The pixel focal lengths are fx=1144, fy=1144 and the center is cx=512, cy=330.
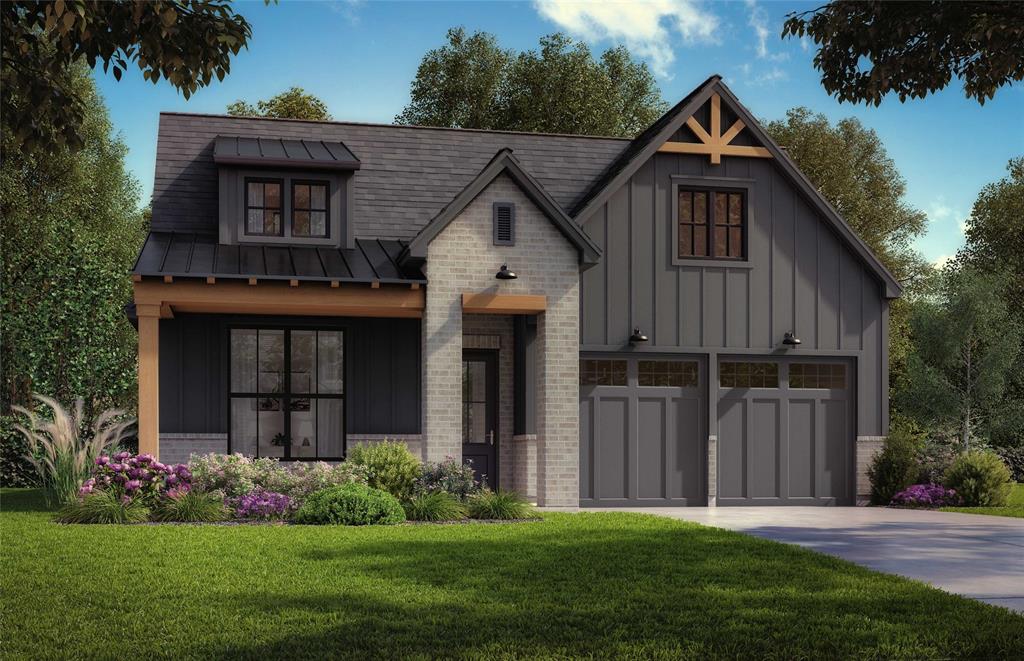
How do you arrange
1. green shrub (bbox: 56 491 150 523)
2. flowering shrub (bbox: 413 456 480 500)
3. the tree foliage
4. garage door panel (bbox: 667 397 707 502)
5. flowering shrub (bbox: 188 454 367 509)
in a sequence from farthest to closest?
1. the tree foliage
2. garage door panel (bbox: 667 397 707 502)
3. flowering shrub (bbox: 413 456 480 500)
4. flowering shrub (bbox: 188 454 367 509)
5. green shrub (bbox: 56 491 150 523)

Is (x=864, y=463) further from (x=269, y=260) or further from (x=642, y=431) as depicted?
(x=269, y=260)

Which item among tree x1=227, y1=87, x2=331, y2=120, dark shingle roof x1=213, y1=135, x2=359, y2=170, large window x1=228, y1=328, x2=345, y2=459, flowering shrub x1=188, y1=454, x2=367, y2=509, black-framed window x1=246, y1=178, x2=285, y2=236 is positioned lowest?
flowering shrub x1=188, y1=454, x2=367, y2=509

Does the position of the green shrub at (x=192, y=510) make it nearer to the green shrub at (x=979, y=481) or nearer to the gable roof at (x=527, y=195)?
the gable roof at (x=527, y=195)

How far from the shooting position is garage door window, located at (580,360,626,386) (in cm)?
1959

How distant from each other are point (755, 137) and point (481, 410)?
6.92 m

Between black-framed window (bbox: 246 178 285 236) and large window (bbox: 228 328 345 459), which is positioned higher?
black-framed window (bbox: 246 178 285 236)

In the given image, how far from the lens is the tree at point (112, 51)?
29.4ft

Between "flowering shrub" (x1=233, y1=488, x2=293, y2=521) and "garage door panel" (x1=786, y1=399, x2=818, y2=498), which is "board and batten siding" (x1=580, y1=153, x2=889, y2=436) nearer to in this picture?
"garage door panel" (x1=786, y1=399, x2=818, y2=498)

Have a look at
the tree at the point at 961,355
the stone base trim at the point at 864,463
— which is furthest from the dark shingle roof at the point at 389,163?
the tree at the point at 961,355

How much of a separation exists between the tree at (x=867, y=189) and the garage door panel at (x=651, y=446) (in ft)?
67.5

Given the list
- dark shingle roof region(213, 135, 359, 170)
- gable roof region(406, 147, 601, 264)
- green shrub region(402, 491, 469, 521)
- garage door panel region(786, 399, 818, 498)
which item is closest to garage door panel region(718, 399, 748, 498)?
garage door panel region(786, 399, 818, 498)

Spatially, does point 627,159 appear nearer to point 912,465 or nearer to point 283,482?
point 912,465

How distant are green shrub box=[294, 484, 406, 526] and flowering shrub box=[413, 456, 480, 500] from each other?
135 cm

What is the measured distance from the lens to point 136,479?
1534 centimetres
